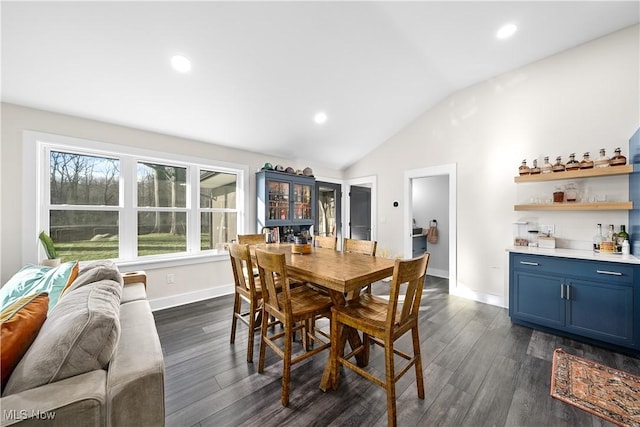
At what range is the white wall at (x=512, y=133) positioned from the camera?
8.73 feet

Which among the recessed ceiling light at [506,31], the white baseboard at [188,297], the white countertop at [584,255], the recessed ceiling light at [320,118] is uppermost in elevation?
the recessed ceiling light at [506,31]

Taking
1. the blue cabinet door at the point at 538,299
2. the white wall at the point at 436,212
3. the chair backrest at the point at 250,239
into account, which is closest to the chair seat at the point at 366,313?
the chair backrest at the point at 250,239

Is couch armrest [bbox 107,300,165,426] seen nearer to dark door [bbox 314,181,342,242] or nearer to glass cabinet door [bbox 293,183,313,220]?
glass cabinet door [bbox 293,183,313,220]

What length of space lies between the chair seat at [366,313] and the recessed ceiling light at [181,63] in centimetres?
260

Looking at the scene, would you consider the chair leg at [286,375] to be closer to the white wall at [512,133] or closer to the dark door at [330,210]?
the white wall at [512,133]

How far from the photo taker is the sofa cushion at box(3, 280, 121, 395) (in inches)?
34.3

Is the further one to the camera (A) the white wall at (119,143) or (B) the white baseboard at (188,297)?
(B) the white baseboard at (188,297)

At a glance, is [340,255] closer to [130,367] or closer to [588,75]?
[130,367]

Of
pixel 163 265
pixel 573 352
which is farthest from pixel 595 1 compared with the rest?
pixel 163 265

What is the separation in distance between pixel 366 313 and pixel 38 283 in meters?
2.58

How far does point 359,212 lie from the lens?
545cm

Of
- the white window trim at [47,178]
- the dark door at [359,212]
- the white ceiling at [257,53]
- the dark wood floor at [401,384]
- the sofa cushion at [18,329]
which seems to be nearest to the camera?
the sofa cushion at [18,329]

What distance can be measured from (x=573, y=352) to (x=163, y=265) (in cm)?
450

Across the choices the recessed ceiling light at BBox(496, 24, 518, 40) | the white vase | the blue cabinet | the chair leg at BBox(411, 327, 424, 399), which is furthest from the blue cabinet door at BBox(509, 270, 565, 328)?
the white vase
